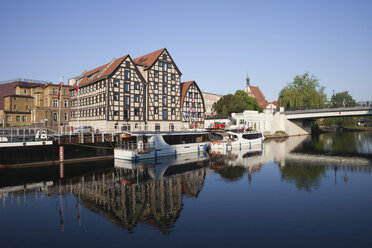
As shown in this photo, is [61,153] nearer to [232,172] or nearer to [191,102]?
[232,172]

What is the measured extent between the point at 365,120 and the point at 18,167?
176852mm

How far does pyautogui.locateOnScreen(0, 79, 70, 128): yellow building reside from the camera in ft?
207

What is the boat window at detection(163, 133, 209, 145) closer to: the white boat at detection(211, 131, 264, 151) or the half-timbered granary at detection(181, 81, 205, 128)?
the white boat at detection(211, 131, 264, 151)

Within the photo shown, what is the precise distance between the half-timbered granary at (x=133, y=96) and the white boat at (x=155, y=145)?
1304 centimetres

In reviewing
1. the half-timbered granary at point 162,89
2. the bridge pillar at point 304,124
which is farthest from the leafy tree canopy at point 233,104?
the half-timbered granary at point 162,89

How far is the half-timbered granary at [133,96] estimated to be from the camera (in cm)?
5338

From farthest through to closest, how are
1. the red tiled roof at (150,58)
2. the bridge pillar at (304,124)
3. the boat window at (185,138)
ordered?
the bridge pillar at (304,124)
the red tiled roof at (150,58)
the boat window at (185,138)

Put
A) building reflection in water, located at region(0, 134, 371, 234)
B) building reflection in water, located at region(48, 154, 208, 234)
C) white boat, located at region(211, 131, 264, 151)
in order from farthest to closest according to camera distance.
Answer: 1. white boat, located at region(211, 131, 264, 151)
2. building reflection in water, located at region(0, 134, 371, 234)
3. building reflection in water, located at region(48, 154, 208, 234)

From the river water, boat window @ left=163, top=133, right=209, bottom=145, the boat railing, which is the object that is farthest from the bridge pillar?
the boat railing

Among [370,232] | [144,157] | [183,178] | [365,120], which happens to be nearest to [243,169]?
[183,178]

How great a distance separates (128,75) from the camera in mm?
55812

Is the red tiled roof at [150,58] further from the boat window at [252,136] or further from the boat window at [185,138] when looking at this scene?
the boat window at [252,136]

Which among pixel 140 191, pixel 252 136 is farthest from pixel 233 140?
pixel 140 191

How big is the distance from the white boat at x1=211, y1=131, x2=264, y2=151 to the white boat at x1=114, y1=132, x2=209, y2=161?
20.4 feet
